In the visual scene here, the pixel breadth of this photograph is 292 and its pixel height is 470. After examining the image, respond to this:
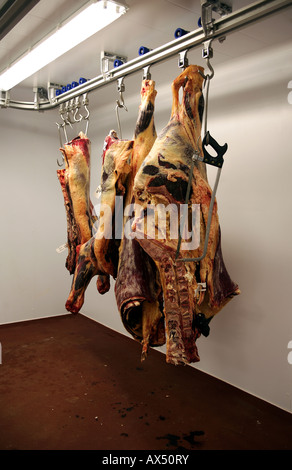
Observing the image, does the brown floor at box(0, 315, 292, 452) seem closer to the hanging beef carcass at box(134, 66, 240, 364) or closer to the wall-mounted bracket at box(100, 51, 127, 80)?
the hanging beef carcass at box(134, 66, 240, 364)

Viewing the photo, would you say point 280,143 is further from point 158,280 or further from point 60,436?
point 60,436

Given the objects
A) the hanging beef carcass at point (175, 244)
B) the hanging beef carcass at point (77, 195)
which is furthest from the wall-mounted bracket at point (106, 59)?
the hanging beef carcass at point (175, 244)

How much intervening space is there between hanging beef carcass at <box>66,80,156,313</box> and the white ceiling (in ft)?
1.74

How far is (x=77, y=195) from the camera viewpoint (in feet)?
8.37

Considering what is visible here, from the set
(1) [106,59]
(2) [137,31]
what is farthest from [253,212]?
(1) [106,59]

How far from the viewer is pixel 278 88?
2.33 m

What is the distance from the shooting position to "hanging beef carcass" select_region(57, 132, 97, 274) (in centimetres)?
254

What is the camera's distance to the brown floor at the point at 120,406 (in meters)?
2.04

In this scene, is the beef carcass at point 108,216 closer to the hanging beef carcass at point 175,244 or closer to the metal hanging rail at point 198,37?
the hanging beef carcass at point 175,244

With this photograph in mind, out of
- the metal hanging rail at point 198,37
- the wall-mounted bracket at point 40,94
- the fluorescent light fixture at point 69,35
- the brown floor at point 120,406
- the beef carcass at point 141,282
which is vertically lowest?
the brown floor at point 120,406

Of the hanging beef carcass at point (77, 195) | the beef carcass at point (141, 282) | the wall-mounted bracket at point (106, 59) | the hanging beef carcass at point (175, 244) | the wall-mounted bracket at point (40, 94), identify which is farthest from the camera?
the wall-mounted bracket at point (40, 94)

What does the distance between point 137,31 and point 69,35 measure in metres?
0.47

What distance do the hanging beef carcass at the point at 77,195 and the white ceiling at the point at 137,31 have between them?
0.69 m

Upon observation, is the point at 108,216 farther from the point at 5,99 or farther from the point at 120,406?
the point at 5,99
